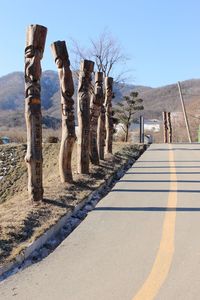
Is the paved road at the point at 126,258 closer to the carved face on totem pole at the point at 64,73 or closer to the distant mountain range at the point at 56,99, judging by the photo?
the carved face on totem pole at the point at 64,73

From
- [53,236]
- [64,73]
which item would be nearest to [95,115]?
[64,73]

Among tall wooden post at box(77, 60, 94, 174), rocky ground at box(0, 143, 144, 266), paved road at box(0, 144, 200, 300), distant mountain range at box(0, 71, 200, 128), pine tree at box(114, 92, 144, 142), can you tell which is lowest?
paved road at box(0, 144, 200, 300)

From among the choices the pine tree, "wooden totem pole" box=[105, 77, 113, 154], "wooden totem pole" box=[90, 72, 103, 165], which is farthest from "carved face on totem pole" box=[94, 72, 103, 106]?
the pine tree

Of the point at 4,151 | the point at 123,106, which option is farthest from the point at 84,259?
the point at 123,106

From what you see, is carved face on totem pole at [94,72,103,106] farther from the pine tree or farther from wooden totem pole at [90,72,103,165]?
the pine tree

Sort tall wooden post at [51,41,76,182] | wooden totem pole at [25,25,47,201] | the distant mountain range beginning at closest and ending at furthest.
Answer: wooden totem pole at [25,25,47,201], tall wooden post at [51,41,76,182], the distant mountain range

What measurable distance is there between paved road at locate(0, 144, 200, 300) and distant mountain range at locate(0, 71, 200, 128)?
6825cm

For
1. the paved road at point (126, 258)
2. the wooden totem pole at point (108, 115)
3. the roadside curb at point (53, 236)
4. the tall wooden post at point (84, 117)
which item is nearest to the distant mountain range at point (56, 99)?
the wooden totem pole at point (108, 115)

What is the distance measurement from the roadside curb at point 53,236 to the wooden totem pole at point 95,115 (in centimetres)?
314

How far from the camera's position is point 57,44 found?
9.97 m

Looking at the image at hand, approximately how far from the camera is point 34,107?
800cm

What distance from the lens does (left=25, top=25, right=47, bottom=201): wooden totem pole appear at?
26.1ft

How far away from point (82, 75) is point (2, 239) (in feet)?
23.0

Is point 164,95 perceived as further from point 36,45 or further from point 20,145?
point 36,45
